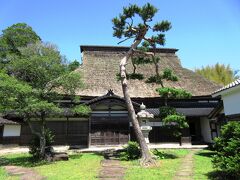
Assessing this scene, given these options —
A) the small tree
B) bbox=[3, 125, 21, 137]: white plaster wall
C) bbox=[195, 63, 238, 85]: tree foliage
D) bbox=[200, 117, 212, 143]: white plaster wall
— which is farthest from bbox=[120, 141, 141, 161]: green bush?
bbox=[195, 63, 238, 85]: tree foliage

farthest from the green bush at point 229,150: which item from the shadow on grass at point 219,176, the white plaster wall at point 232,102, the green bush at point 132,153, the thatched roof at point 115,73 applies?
the thatched roof at point 115,73

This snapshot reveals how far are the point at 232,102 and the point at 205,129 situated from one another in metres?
10.9

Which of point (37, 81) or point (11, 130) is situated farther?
point (11, 130)

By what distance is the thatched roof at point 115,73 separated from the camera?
22.3m

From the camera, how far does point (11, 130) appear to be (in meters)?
19.8


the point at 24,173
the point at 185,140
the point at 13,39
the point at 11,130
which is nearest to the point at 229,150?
the point at 24,173

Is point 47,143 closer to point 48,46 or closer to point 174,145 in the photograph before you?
point 48,46

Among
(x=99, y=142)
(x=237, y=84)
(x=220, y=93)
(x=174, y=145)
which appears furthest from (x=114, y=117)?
(x=237, y=84)

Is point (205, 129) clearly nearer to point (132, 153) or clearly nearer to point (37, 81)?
point (132, 153)

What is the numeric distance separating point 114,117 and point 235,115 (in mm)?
10580

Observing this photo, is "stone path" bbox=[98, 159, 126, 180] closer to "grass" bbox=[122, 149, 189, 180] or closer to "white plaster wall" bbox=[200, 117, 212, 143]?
"grass" bbox=[122, 149, 189, 180]

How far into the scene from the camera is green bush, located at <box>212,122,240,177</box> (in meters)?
7.16

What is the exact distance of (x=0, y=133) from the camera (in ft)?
65.0

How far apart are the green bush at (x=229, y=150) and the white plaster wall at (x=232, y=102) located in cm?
295
